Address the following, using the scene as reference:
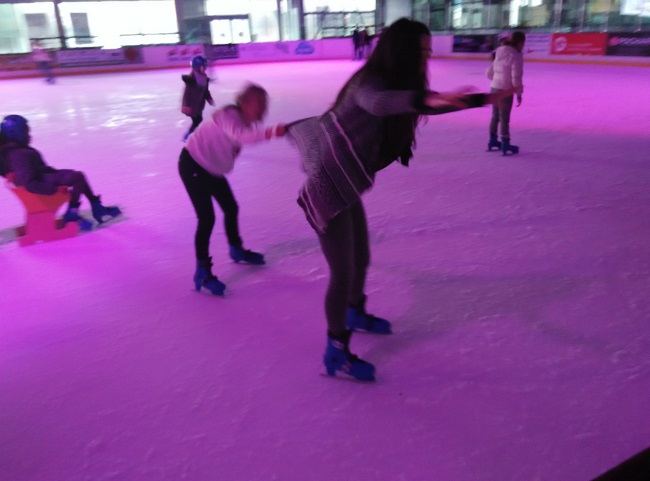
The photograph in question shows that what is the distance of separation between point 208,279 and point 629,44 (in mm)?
14850

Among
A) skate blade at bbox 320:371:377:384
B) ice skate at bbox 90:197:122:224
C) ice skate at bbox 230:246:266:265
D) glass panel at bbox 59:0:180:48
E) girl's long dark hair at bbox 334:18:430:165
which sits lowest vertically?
skate blade at bbox 320:371:377:384

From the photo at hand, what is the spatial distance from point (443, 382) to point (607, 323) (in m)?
0.89

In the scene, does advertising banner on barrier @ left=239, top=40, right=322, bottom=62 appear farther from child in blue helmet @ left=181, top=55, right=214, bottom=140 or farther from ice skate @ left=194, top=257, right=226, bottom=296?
ice skate @ left=194, top=257, right=226, bottom=296

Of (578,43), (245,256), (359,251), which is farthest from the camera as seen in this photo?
(578,43)

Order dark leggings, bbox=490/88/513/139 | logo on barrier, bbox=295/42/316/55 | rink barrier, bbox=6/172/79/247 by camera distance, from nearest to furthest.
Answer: rink barrier, bbox=6/172/79/247 < dark leggings, bbox=490/88/513/139 < logo on barrier, bbox=295/42/316/55

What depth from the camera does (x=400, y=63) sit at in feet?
5.18

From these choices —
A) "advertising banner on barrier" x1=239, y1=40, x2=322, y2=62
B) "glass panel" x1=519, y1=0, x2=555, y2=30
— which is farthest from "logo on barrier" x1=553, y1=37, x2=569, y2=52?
"advertising banner on barrier" x1=239, y1=40, x2=322, y2=62

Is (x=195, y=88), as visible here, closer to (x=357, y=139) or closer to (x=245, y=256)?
(x=245, y=256)

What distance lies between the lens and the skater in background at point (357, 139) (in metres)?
1.56

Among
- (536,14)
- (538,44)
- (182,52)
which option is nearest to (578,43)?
(538,44)

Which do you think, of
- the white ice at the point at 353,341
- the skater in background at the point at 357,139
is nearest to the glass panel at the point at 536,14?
the white ice at the point at 353,341

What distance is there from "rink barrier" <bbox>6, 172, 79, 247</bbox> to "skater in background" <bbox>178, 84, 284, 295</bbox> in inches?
52.0

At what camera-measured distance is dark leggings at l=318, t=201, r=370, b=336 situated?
187 cm

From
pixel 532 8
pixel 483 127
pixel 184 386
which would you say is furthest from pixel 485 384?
pixel 532 8
